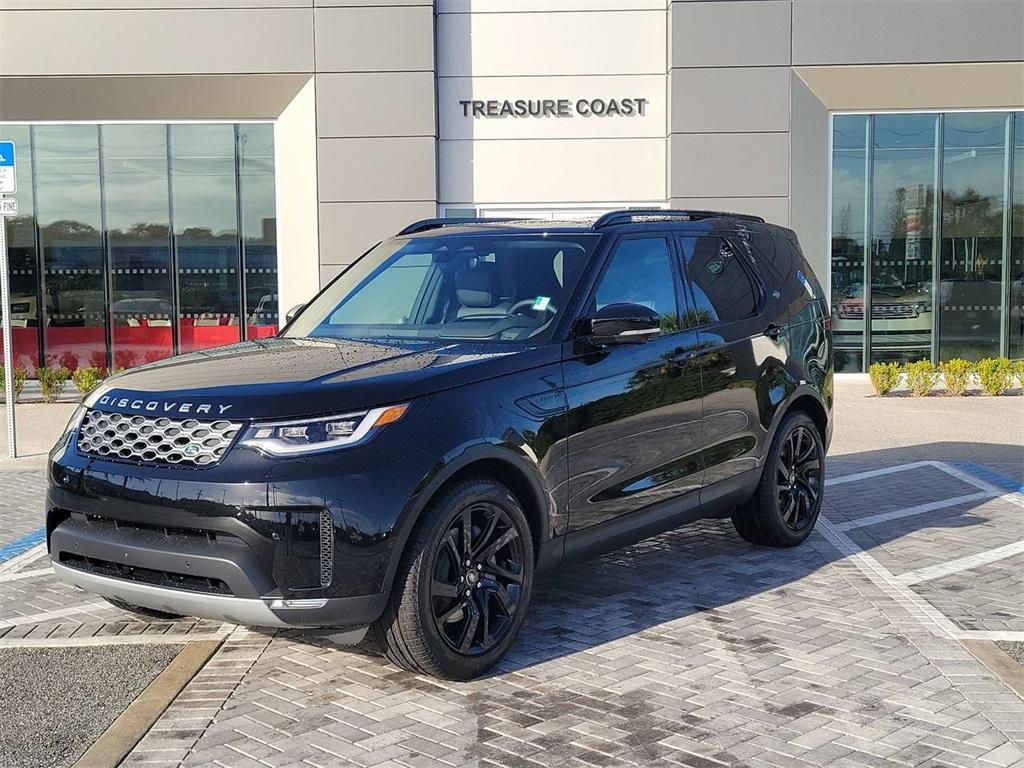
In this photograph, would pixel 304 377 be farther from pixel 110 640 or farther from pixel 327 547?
pixel 110 640

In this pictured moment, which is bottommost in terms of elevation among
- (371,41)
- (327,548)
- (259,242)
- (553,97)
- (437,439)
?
(327,548)

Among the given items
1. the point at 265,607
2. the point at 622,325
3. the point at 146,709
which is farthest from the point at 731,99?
the point at 146,709

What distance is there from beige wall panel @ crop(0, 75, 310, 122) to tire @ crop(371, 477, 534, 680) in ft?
46.0

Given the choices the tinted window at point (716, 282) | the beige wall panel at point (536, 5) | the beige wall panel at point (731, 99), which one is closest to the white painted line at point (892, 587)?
the tinted window at point (716, 282)

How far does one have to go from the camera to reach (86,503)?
14.6ft

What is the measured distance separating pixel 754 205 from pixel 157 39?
370 inches

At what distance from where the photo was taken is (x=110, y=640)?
529 cm

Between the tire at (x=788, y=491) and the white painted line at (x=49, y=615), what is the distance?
3669 millimetres

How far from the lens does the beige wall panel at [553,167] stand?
58.3 feet

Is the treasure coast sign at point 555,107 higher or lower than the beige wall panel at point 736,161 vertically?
higher

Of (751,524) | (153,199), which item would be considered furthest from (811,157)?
(751,524)

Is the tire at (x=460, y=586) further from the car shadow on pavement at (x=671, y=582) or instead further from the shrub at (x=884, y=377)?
the shrub at (x=884, y=377)

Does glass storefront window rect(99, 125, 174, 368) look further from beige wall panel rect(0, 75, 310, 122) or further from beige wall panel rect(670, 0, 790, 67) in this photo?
beige wall panel rect(670, 0, 790, 67)

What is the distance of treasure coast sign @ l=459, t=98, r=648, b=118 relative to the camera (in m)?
17.7
